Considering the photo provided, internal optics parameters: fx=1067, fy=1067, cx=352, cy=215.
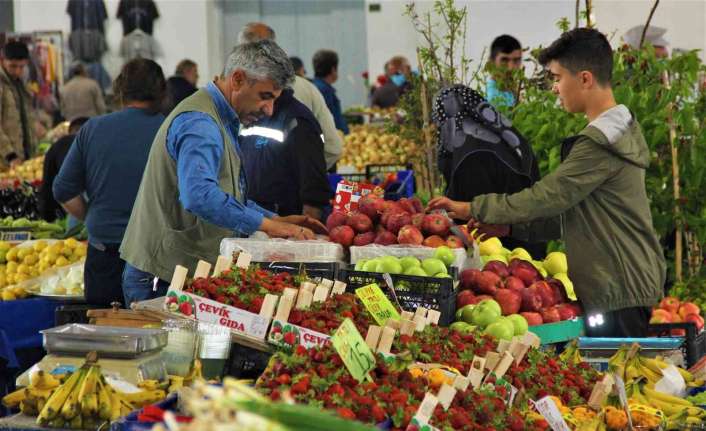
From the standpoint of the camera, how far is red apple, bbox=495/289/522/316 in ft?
12.8

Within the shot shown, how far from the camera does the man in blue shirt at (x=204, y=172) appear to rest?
382 centimetres

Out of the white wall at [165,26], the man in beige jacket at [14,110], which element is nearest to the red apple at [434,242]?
the man in beige jacket at [14,110]

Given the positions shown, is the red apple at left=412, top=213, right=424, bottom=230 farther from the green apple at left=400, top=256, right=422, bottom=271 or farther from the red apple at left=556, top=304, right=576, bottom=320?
the red apple at left=556, top=304, right=576, bottom=320

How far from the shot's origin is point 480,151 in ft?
17.6

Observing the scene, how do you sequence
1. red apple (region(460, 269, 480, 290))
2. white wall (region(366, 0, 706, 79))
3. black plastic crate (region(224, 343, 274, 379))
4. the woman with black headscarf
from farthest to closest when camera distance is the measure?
white wall (region(366, 0, 706, 79)) < the woman with black headscarf < red apple (region(460, 269, 480, 290)) < black plastic crate (region(224, 343, 274, 379))

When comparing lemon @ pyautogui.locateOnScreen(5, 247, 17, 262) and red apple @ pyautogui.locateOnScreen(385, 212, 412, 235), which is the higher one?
red apple @ pyautogui.locateOnScreen(385, 212, 412, 235)

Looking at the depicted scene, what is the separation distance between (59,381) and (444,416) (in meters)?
1.05

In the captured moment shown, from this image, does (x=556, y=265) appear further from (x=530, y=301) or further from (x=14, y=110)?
(x=14, y=110)

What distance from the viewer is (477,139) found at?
5406 millimetres

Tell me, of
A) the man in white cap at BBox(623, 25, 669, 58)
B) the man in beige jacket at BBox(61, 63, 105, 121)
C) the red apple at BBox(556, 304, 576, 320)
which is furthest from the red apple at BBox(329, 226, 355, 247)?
the man in beige jacket at BBox(61, 63, 105, 121)

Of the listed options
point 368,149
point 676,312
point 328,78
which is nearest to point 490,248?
point 676,312

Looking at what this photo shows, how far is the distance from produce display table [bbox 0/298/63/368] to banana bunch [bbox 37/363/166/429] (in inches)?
99.2

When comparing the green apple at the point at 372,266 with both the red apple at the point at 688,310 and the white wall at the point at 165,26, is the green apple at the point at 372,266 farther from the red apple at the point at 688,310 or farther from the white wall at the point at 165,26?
the white wall at the point at 165,26

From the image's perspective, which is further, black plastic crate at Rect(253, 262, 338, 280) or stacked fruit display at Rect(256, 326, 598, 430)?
black plastic crate at Rect(253, 262, 338, 280)
